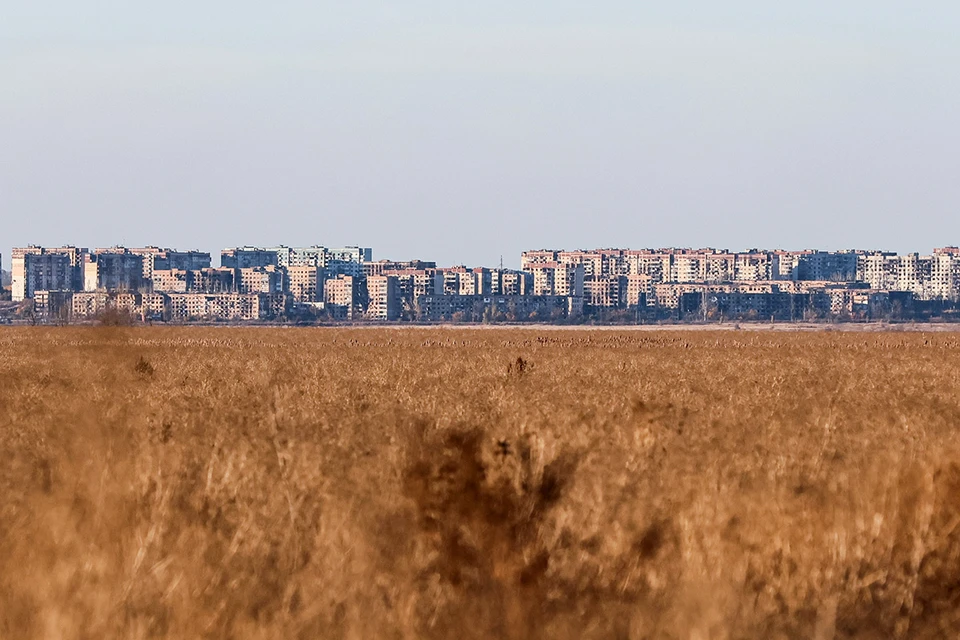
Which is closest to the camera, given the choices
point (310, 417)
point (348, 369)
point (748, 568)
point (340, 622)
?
point (340, 622)

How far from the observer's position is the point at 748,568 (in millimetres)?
9664

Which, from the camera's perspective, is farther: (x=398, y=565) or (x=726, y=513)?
(x=726, y=513)

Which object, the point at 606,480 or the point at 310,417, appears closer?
the point at 606,480

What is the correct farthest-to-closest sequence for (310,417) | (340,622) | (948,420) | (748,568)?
(948,420) → (310,417) → (748,568) → (340,622)

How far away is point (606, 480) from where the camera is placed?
33.6 feet

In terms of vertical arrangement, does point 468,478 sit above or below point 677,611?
above

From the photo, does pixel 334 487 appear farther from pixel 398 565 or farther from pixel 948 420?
pixel 948 420

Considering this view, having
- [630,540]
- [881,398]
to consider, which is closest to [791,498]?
[630,540]

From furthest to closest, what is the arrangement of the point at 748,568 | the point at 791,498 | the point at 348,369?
the point at 348,369 → the point at 791,498 → the point at 748,568

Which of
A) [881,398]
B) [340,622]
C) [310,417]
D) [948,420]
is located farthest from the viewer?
[881,398]

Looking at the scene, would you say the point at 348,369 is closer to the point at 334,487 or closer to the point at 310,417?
the point at 310,417

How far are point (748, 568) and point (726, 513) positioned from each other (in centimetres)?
45

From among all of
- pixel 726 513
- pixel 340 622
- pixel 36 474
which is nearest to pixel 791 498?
pixel 726 513

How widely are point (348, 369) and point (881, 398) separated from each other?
17.3 metres
